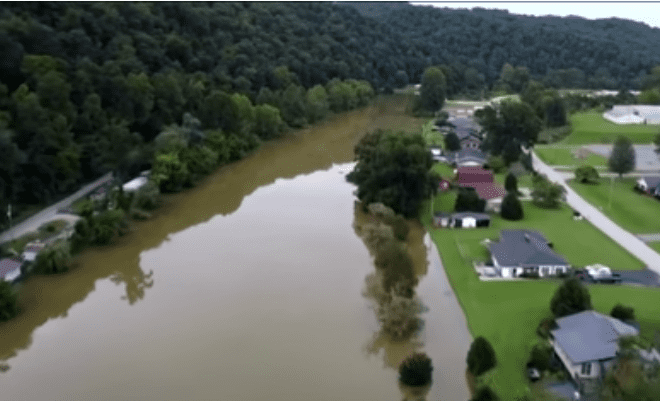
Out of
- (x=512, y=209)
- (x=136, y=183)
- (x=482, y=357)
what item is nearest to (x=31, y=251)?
(x=136, y=183)

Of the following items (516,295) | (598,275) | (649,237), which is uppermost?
(516,295)

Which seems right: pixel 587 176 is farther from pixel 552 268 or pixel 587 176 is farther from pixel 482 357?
pixel 482 357

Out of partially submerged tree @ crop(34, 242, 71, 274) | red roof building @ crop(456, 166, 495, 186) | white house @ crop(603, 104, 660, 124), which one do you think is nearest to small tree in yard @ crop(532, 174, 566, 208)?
red roof building @ crop(456, 166, 495, 186)

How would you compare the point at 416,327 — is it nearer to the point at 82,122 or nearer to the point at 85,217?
the point at 85,217

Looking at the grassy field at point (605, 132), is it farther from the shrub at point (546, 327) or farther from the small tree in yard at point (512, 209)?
the shrub at point (546, 327)

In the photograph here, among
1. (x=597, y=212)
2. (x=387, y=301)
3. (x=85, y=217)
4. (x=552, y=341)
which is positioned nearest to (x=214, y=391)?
(x=387, y=301)

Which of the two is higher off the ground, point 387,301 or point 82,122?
point 82,122
